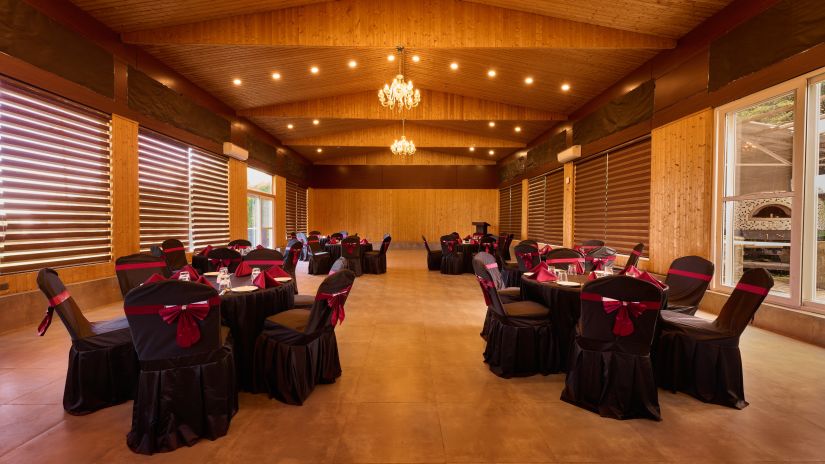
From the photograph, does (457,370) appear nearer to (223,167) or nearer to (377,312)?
(377,312)

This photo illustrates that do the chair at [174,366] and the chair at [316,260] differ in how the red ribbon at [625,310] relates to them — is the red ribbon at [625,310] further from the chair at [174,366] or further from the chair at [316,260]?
the chair at [316,260]

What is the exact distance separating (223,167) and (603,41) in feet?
28.6

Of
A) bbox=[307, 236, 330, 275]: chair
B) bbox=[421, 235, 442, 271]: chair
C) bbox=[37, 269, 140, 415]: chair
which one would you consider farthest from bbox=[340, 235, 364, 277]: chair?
bbox=[37, 269, 140, 415]: chair

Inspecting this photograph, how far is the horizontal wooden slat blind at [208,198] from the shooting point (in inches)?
329

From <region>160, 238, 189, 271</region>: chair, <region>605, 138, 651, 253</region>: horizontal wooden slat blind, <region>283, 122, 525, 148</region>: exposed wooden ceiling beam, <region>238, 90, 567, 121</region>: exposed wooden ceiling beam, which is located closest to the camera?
<region>160, 238, 189, 271</region>: chair

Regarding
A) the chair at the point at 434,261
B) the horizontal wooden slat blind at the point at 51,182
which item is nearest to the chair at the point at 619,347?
the horizontal wooden slat blind at the point at 51,182

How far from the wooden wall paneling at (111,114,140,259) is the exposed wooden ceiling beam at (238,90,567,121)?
4104 mm

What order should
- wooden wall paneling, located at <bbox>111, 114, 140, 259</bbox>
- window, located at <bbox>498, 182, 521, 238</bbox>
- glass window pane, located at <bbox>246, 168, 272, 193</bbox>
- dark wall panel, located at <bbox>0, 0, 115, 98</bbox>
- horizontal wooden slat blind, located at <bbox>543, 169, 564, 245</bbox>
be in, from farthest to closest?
window, located at <bbox>498, 182, 521, 238</bbox> < glass window pane, located at <bbox>246, 168, 272, 193</bbox> < horizontal wooden slat blind, located at <bbox>543, 169, 564, 245</bbox> < wooden wall paneling, located at <bbox>111, 114, 140, 259</bbox> < dark wall panel, located at <bbox>0, 0, 115, 98</bbox>

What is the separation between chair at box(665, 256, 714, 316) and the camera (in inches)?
155

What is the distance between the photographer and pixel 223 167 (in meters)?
9.55

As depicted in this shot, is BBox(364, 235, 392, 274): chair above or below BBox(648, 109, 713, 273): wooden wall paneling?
below

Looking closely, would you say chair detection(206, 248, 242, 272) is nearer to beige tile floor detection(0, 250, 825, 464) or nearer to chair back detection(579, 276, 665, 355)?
beige tile floor detection(0, 250, 825, 464)

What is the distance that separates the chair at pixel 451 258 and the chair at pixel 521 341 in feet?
21.1

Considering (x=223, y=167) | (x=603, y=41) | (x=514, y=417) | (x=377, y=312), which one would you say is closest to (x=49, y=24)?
(x=223, y=167)
